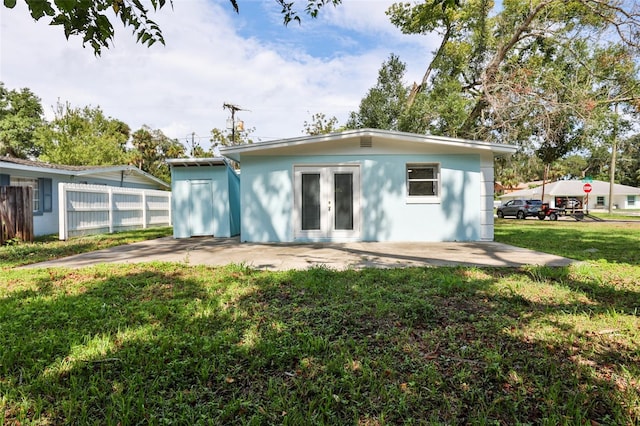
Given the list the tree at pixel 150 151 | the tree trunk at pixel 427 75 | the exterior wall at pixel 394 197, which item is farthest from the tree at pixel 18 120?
the tree trunk at pixel 427 75

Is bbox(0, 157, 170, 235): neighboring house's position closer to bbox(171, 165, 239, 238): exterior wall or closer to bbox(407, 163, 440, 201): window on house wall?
bbox(171, 165, 239, 238): exterior wall

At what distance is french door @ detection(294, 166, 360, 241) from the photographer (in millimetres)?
9234

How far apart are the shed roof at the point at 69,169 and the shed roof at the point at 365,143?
740 cm

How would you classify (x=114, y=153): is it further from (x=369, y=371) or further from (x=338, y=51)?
(x=369, y=371)

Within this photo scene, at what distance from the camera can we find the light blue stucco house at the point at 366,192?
9.19 m

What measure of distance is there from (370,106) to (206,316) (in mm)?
17315

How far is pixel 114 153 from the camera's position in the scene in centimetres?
2081

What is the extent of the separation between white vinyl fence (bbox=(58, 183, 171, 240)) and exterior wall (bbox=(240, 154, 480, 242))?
19.7 feet

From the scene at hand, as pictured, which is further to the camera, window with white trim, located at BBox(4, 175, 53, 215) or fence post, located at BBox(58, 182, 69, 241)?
window with white trim, located at BBox(4, 175, 53, 215)

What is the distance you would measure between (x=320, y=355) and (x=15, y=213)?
10.8m

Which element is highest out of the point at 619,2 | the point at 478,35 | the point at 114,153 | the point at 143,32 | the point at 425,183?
the point at 478,35

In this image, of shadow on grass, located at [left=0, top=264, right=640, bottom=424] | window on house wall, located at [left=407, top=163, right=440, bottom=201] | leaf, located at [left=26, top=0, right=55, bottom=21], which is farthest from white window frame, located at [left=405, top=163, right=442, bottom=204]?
leaf, located at [left=26, top=0, right=55, bottom=21]

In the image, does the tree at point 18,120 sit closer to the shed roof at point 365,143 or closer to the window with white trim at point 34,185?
the window with white trim at point 34,185

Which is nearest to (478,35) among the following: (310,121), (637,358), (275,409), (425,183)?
(425,183)
